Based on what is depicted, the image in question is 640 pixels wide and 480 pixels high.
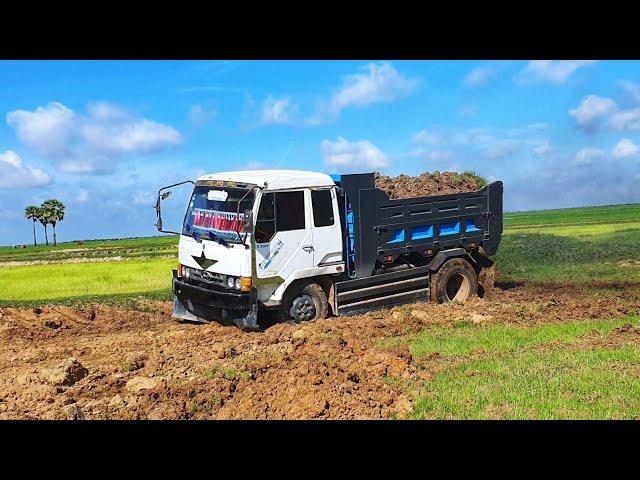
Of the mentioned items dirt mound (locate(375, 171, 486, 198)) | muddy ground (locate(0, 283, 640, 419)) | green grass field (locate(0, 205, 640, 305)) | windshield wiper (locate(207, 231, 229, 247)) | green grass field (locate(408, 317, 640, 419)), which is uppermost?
dirt mound (locate(375, 171, 486, 198))

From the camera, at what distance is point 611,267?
2016cm

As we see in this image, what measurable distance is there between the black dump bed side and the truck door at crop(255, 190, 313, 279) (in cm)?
108

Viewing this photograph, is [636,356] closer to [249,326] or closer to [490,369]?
[490,369]

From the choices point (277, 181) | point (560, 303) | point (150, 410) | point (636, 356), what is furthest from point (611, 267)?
point (150, 410)

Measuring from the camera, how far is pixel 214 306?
1098cm

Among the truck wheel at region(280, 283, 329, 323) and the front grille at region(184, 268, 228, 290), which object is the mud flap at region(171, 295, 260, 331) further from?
the truck wheel at region(280, 283, 329, 323)

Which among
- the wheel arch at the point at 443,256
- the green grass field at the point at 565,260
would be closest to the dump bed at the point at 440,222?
the wheel arch at the point at 443,256

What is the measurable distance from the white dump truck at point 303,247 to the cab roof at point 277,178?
0.02m

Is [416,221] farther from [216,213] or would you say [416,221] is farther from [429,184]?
[216,213]

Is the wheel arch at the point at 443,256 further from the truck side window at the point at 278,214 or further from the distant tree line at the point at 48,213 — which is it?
the distant tree line at the point at 48,213

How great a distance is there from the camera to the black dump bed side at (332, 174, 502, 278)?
11898mm

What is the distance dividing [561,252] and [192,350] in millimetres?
16894

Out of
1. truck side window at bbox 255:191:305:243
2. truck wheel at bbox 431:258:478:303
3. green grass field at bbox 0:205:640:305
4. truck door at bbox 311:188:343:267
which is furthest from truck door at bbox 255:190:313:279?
green grass field at bbox 0:205:640:305

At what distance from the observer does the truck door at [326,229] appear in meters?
11.3
